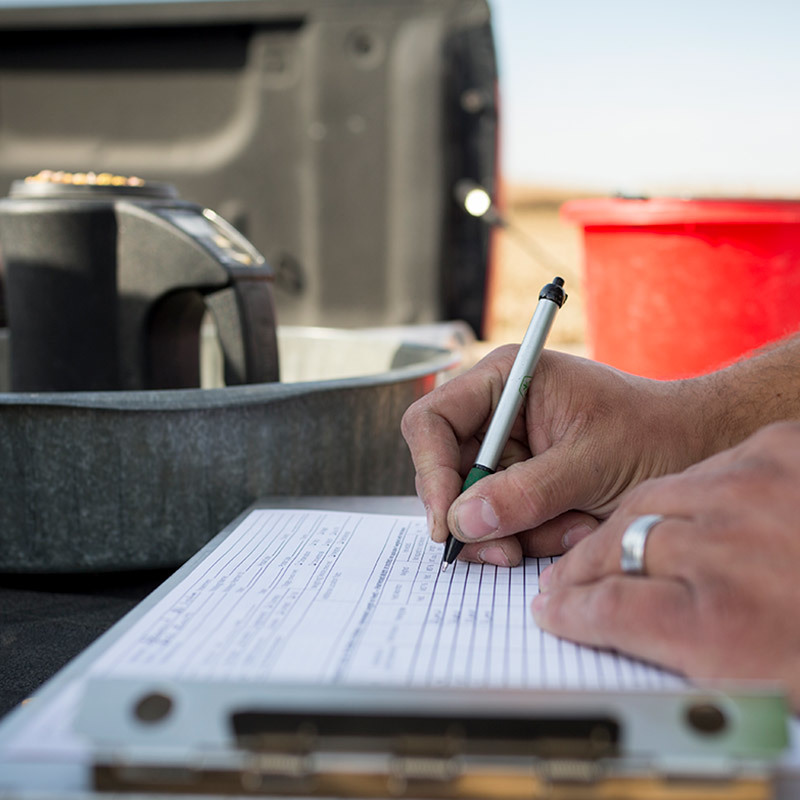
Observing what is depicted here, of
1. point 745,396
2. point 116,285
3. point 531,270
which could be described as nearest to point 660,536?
point 745,396

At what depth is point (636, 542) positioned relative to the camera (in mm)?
456

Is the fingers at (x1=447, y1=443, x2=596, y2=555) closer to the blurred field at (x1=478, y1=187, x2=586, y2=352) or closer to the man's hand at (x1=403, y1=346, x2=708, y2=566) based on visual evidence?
the man's hand at (x1=403, y1=346, x2=708, y2=566)

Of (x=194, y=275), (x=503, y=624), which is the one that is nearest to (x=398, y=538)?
(x=503, y=624)

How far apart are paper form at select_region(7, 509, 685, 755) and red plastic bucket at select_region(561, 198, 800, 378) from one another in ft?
4.04

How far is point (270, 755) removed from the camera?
1.07ft

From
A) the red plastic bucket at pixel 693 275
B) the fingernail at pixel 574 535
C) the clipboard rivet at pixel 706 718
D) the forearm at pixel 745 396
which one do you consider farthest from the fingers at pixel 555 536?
→ the red plastic bucket at pixel 693 275

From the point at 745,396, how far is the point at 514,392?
20 cm

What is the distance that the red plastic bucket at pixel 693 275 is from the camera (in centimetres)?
169

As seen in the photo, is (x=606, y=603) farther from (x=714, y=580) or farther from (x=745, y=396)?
(x=745, y=396)

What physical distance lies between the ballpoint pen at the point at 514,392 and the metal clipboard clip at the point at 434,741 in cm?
32

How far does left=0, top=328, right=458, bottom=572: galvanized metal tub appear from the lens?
26.8 inches

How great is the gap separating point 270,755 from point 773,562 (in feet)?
0.76

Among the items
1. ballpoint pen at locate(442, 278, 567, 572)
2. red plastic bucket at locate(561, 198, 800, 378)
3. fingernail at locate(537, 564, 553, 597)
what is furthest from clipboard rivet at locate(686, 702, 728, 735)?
red plastic bucket at locate(561, 198, 800, 378)

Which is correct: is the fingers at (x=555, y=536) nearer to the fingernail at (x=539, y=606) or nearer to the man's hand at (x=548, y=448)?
the man's hand at (x=548, y=448)
